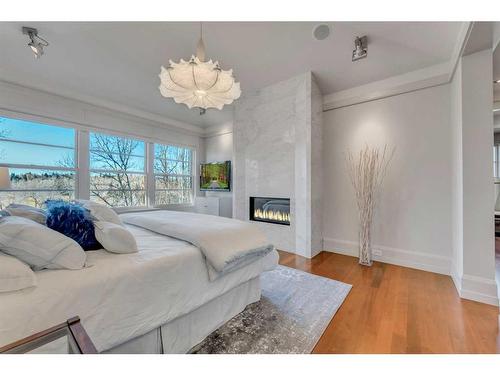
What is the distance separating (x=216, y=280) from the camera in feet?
4.75

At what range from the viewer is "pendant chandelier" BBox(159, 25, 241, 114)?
5.22 ft

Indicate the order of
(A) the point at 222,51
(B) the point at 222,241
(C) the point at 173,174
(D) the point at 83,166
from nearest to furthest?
1. (B) the point at 222,241
2. (A) the point at 222,51
3. (D) the point at 83,166
4. (C) the point at 173,174

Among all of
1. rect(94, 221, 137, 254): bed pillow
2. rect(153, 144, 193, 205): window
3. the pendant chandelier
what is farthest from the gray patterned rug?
rect(153, 144, 193, 205): window

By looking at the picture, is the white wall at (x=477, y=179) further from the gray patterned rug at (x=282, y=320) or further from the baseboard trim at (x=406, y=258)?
A: the gray patterned rug at (x=282, y=320)

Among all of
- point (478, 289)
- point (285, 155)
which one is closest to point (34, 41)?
point (285, 155)

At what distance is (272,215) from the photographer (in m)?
3.68

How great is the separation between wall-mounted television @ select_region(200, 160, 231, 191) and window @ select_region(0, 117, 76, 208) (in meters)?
2.56

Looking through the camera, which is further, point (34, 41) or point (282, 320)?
point (34, 41)

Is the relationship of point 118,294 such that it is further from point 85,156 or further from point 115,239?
point 85,156

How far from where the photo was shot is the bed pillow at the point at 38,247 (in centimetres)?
93

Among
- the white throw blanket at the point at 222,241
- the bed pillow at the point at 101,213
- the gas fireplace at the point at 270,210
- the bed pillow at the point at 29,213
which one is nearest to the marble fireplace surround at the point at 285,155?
the gas fireplace at the point at 270,210

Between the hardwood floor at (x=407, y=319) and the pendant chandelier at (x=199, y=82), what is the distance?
2.08m

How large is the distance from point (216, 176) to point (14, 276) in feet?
14.4
